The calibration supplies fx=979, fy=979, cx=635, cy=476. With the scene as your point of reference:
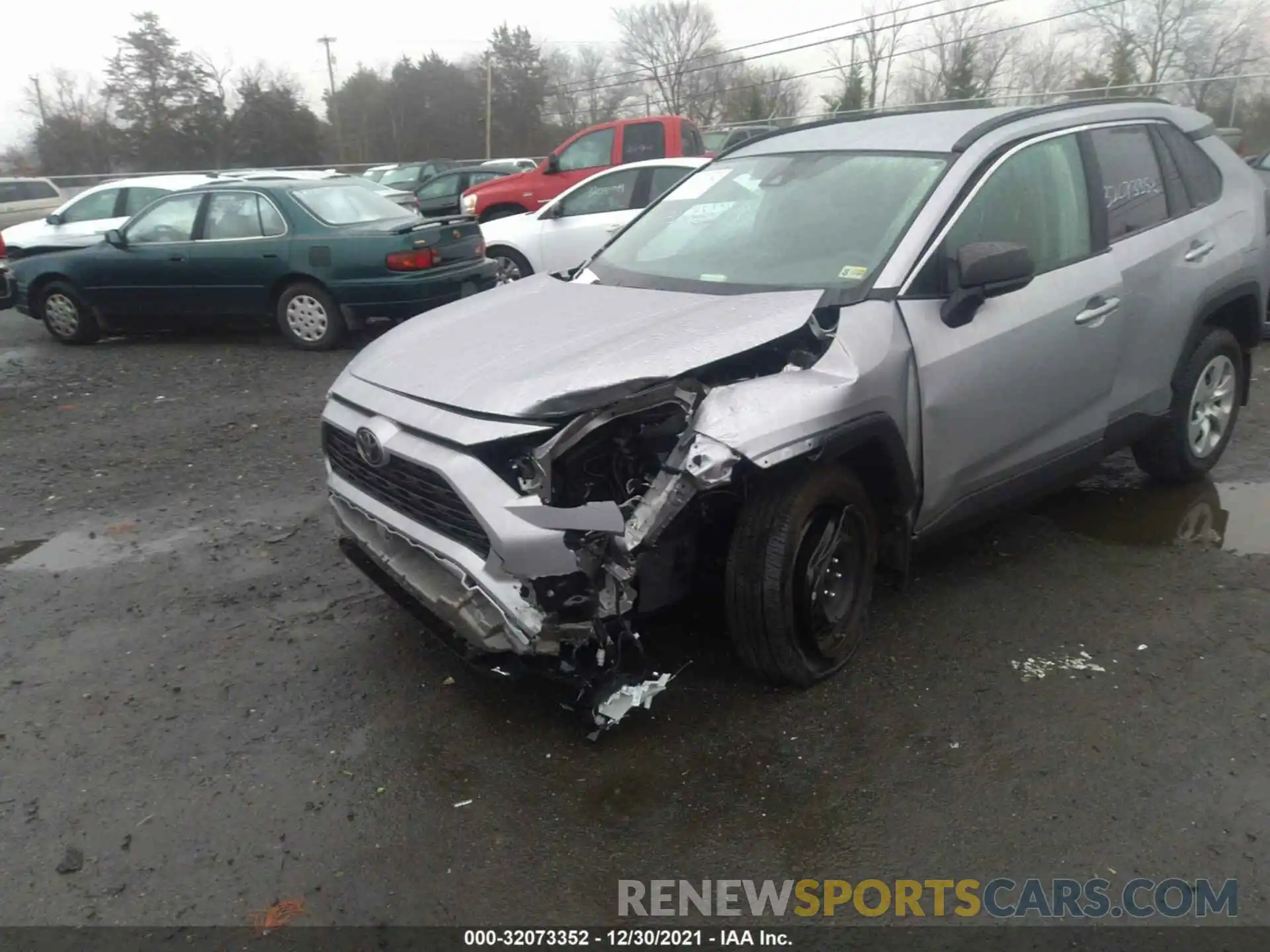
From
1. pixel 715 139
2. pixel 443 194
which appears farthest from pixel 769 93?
pixel 443 194

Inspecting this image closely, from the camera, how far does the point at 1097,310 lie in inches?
155

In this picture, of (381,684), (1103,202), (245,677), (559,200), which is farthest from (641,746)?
(559,200)

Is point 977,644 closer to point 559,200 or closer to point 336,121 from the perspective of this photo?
point 559,200

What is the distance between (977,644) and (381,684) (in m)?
2.22

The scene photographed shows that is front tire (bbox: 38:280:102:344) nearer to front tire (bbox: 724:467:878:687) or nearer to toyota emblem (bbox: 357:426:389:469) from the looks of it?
toyota emblem (bbox: 357:426:389:469)

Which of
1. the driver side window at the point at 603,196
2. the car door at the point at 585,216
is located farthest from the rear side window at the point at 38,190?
the driver side window at the point at 603,196

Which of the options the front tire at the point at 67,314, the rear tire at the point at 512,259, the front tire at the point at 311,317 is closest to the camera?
the front tire at the point at 311,317

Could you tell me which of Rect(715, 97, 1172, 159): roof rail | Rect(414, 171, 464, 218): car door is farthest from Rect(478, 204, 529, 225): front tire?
Rect(715, 97, 1172, 159): roof rail

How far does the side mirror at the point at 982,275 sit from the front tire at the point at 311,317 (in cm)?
693

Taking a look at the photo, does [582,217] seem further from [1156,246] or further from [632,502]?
[632,502]

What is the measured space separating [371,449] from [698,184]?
221cm

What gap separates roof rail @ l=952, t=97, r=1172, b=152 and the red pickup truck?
31.8 feet

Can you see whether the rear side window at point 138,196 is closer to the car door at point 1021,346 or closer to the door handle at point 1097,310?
the car door at point 1021,346

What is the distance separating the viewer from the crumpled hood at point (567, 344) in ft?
9.62
